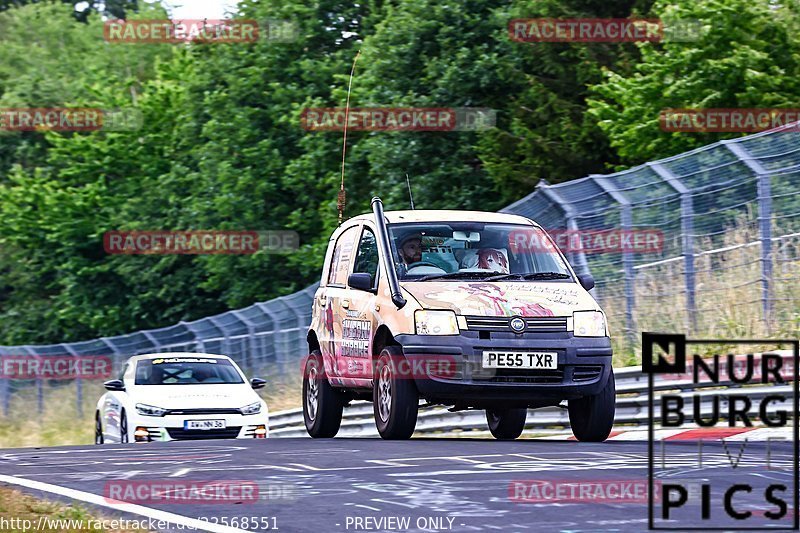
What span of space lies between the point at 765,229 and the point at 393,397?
5.25 m

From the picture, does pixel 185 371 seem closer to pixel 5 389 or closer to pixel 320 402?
pixel 320 402

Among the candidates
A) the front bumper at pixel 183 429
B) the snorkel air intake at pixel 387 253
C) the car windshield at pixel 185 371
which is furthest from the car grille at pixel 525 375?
the car windshield at pixel 185 371

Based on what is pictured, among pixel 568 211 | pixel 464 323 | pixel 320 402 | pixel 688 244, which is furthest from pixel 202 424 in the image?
pixel 464 323

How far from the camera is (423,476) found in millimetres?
10188

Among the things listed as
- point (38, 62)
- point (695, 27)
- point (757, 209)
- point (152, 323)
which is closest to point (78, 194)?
point (152, 323)

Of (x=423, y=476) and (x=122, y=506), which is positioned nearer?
(x=122, y=506)

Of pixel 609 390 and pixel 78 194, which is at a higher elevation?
pixel 78 194

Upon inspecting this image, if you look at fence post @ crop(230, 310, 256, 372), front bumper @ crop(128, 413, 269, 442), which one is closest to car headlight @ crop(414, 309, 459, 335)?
front bumper @ crop(128, 413, 269, 442)

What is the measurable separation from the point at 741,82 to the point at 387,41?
1274cm

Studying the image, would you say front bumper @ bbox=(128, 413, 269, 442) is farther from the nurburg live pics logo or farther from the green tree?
the green tree

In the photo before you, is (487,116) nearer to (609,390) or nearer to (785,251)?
(785,251)

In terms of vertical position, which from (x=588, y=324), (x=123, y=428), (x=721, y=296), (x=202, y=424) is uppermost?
(x=721, y=296)

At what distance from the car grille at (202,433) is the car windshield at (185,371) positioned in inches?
46.5

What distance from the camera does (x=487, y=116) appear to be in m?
37.6
